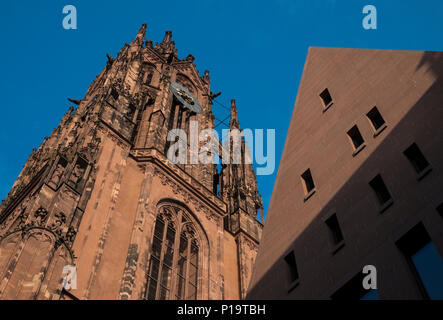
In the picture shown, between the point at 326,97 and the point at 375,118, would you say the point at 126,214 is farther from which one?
the point at 375,118

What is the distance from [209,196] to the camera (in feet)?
99.1

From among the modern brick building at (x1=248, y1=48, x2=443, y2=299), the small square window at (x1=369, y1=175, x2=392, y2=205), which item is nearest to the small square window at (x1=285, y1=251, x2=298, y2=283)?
the modern brick building at (x1=248, y1=48, x2=443, y2=299)

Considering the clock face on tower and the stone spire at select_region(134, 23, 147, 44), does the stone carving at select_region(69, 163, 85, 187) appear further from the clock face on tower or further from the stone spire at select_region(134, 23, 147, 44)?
the stone spire at select_region(134, 23, 147, 44)

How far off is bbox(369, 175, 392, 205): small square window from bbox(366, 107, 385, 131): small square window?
6.88 feet

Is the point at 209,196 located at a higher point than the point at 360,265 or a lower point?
higher

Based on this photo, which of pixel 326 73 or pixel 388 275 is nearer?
pixel 388 275

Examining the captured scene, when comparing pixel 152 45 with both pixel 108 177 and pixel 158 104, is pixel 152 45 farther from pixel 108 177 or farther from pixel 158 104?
pixel 108 177

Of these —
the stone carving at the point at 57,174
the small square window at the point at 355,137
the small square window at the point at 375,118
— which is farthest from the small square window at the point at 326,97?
the stone carving at the point at 57,174

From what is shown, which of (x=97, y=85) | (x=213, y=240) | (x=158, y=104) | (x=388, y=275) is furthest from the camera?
(x=97, y=85)

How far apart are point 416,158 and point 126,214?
1400 centimetres

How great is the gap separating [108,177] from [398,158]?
14459 mm

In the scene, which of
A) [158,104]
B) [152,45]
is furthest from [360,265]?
[152,45]

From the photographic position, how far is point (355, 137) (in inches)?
616

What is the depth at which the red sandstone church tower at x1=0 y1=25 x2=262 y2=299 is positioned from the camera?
17.7 m
